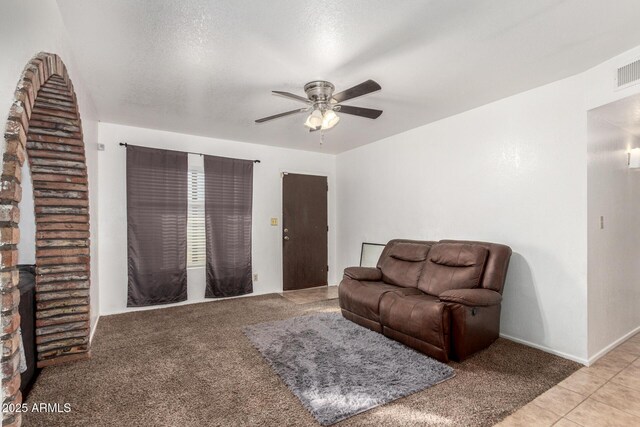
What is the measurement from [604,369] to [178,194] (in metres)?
4.84

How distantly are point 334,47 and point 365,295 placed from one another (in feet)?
7.61

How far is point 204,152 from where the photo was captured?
15.2 feet

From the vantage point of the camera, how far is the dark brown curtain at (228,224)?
15.0ft

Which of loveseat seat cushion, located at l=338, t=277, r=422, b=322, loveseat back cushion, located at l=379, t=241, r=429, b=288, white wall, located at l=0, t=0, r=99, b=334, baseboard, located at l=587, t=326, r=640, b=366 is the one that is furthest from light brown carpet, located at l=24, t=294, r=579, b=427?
white wall, located at l=0, t=0, r=99, b=334

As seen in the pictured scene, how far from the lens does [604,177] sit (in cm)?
284

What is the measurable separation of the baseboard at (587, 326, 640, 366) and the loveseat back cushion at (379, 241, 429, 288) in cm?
155

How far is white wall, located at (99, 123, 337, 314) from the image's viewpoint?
401 cm

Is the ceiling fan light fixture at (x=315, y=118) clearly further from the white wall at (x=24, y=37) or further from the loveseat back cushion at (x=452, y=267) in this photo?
the loveseat back cushion at (x=452, y=267)

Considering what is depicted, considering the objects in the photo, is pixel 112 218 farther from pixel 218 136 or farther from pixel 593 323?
pixel 593 323

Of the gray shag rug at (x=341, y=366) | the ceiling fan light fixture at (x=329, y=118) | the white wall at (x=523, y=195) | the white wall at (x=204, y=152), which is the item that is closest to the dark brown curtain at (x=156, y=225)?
the white wall at (x=204, y=152)

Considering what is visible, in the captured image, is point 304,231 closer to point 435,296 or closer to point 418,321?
point 435,296

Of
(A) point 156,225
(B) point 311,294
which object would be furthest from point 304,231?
(A) point 156,225

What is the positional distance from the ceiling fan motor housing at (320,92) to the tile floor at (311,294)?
287 cm

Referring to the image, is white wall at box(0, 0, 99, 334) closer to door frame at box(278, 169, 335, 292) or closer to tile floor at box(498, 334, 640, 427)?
tile floor at box(498, 334, 640, 427)
